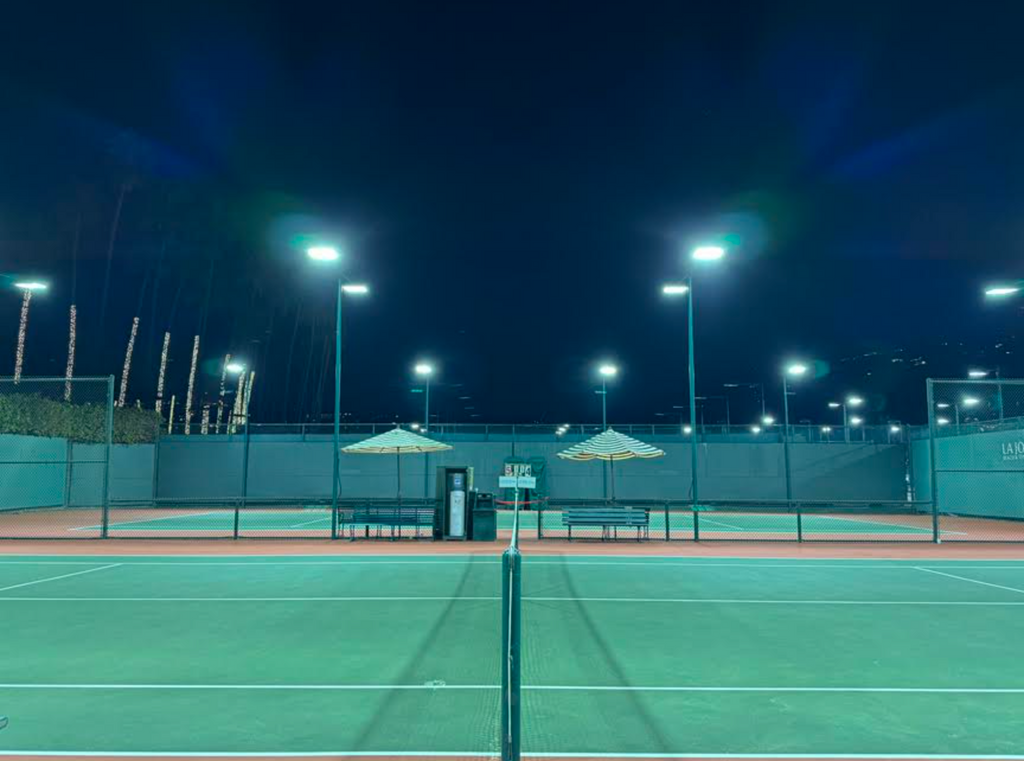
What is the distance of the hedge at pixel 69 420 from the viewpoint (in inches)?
1217

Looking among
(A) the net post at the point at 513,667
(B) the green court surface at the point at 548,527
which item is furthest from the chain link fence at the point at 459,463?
(A) the net post at the point at 513,667

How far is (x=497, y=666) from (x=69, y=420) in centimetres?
3422

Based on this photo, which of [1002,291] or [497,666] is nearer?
[497,666]

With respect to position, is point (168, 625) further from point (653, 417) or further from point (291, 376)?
point (653, 417)

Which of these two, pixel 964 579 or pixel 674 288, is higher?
pixel 674 288

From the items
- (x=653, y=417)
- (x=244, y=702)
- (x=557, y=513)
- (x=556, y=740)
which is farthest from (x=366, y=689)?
(x=653, y=417)

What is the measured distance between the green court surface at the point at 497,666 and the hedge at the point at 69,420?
23066 millimetres

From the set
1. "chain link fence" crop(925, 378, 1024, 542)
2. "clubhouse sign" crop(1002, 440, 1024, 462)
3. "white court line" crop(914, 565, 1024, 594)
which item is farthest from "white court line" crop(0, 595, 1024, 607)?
"clubhouse sign" crop(1002, 440, 1024, 462)

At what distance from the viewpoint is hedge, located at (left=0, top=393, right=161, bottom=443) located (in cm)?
3091

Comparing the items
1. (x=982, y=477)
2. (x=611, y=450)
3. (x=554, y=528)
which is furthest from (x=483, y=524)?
(x=982, y=477)

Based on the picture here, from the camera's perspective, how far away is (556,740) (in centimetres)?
491

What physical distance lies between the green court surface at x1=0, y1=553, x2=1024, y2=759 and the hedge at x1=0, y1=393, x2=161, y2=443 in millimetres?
23066

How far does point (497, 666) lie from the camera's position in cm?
677

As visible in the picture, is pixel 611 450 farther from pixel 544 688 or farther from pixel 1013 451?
pixel 1013 451
